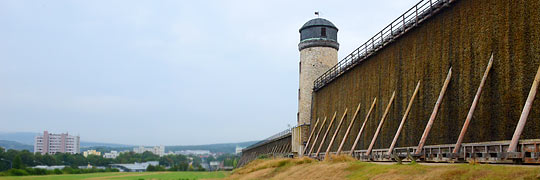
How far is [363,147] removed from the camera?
31.7m

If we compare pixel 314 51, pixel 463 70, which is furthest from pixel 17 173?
pixel 463 70

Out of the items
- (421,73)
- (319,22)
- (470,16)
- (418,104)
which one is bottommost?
(418,104)

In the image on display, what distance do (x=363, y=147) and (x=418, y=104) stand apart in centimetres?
828

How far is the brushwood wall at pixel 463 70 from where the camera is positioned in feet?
55.6

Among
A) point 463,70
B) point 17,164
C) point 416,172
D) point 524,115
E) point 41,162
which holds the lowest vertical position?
point 41,162

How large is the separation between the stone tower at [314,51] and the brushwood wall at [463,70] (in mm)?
15269

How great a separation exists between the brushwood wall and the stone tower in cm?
1527

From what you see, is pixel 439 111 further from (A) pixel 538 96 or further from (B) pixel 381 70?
(B) pixel 381 70

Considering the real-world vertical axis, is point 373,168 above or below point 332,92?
below

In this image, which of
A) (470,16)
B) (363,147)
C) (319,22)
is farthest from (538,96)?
(319,22)

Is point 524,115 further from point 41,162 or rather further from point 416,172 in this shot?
point 41,162

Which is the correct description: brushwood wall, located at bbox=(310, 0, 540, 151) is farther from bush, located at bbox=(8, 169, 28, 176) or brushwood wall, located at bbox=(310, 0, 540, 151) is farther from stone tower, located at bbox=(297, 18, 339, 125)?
bush, located at bbox=(8, 169, 28, 176)

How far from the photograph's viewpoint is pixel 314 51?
46.3 meters

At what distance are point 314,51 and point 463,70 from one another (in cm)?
2657
